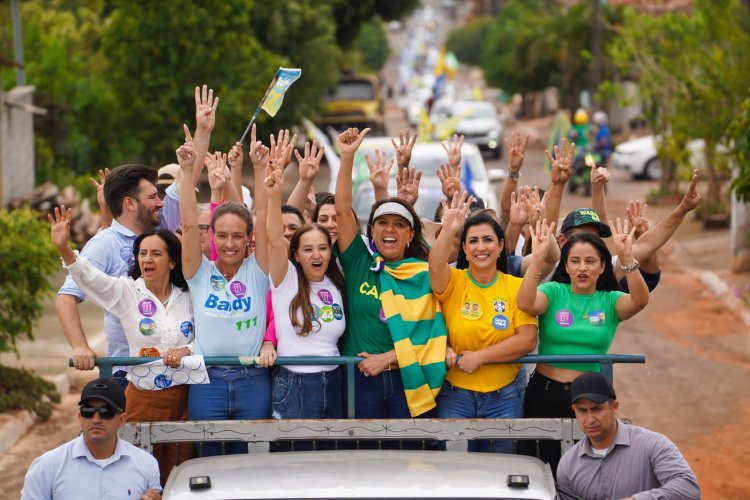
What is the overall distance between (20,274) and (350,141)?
15.6 ft

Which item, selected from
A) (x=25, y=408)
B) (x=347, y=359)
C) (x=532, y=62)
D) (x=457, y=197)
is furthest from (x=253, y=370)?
(x=532, y=62)

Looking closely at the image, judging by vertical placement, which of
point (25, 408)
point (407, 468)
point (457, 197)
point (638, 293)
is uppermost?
point (457, 197)

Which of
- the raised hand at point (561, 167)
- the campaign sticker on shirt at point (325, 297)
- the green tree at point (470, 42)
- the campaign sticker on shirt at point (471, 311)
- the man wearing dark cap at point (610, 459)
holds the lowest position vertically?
the man wearing dark cap at point (610, 459)

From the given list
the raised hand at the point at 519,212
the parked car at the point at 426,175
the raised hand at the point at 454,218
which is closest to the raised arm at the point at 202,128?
the raised hand at the point at 454,218

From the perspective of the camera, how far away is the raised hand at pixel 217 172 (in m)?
6.88

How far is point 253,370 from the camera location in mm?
6160

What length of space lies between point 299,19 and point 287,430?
78.9 feet

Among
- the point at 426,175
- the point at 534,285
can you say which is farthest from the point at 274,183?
the point at 426,175

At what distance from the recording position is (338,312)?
20.6 ft

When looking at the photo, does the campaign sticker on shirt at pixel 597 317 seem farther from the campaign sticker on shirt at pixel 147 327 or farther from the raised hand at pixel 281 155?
the campaign sticker on shirt at pixel 147 327

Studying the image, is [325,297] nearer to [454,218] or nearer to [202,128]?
[454,218]

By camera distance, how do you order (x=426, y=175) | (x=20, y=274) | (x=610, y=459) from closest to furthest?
(x=610, y=459) → (x=20, y=274) → (x=426, y=175)

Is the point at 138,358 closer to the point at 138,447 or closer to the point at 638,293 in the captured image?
the point at 138,447

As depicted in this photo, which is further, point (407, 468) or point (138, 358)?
point (138, 358)
